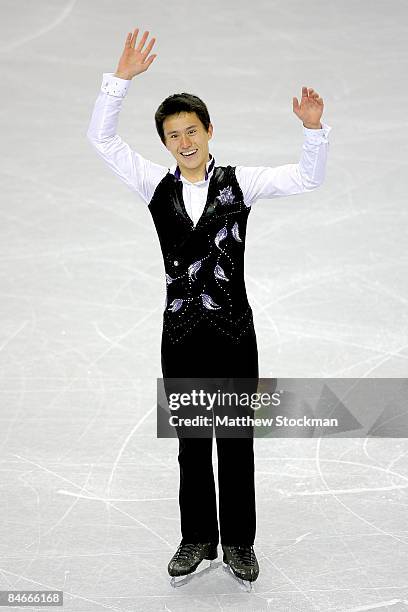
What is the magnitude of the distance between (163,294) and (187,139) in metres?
2.69

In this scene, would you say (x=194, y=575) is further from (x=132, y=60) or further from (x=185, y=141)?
(x=132, y=60)

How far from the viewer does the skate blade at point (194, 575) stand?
3.61m

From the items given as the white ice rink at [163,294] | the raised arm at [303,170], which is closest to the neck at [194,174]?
the raised arm at [303,170]

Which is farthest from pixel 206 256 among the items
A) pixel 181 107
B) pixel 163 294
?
pixel 163 294

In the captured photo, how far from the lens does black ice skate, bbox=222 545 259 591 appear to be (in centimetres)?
358

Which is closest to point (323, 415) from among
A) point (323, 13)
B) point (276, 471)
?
point (276, 471)

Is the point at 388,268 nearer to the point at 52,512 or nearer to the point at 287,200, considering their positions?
the point at 287,200

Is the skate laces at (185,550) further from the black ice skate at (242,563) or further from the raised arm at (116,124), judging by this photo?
the raised arm at (116,124)

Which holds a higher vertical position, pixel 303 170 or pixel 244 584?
pixel 303 170

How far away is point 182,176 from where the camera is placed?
355 cm

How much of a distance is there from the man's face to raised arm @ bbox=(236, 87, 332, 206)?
0.48ft

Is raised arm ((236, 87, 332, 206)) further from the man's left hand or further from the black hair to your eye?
the black hair

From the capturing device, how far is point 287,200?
22.9 ft

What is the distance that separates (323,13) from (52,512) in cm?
→ 545
